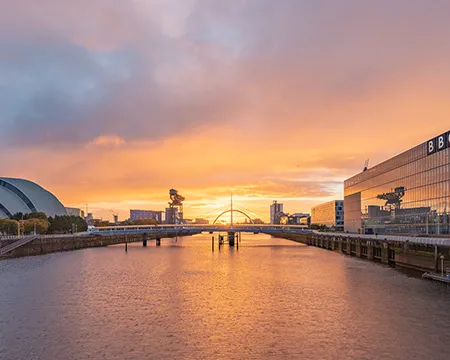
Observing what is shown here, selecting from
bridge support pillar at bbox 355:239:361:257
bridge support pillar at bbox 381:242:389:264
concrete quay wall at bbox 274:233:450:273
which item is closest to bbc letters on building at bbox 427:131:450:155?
concrete quay wall at bbox 274:233:450:273

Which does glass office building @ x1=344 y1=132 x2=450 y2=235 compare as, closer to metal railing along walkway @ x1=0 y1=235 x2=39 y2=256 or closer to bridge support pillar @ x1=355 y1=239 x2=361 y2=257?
bridge support pillar @ x1=355 y1=239 x2=361 y2=257

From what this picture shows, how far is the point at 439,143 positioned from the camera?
79.4m

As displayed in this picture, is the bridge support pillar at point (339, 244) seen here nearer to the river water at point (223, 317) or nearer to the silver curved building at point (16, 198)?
the river water at point (223, 317)

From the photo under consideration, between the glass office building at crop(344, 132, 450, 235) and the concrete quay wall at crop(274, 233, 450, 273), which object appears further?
the glass office building at crop(344, 132, 450, 235)

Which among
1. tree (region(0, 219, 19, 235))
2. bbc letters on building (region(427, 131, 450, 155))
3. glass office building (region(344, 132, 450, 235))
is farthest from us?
tree (region(0, 219, 19, 235))

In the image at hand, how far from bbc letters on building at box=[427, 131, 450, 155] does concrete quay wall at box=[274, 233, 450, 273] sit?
58.1 feet

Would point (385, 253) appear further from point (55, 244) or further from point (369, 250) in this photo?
point (55, 244)

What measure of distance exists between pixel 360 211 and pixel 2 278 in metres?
95.6

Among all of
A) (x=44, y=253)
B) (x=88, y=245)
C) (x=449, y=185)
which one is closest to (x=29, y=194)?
(x=88, y=245)

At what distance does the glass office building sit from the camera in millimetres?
78375

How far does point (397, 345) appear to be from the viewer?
29.7m

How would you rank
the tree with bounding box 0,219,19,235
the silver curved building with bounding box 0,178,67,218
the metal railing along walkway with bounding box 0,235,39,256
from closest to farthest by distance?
1. the metal railing along walkway with bounding box 0,235,39,256
2. the tree with bounding box 0,219,19,235
3. the silver curved building with bounding box 0,178,67,218

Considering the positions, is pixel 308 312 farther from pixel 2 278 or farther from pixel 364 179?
pixel 364 179

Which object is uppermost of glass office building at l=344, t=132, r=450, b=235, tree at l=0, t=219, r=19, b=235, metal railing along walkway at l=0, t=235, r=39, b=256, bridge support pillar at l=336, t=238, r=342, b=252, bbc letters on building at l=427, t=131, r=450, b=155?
bbc letters on building at l=427, t=131, r=450, b=155
